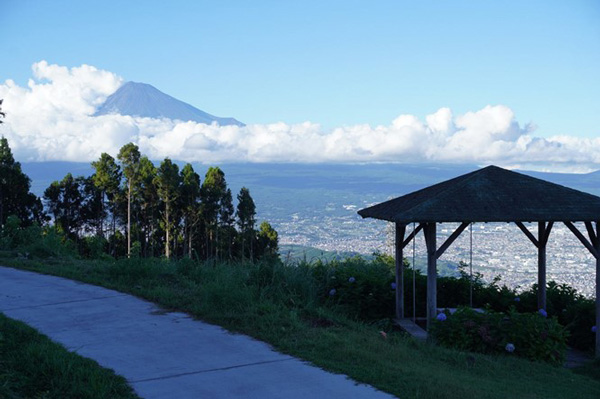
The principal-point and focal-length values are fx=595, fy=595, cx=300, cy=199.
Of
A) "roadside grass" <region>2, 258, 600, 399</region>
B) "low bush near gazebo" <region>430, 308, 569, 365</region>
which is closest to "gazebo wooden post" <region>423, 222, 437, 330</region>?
"low bush near gazebo" <region>430, 308, 569, 365</region>

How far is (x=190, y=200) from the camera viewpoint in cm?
3381

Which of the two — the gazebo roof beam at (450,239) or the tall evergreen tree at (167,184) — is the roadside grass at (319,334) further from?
the tall evergreen tree at (167,184)

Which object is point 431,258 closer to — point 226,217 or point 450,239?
point 450,239

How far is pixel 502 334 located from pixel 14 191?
27544mm

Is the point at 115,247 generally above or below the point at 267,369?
below

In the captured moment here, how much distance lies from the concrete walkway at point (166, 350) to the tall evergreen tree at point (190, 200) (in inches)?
970

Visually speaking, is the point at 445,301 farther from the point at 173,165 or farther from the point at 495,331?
the point at 173,165

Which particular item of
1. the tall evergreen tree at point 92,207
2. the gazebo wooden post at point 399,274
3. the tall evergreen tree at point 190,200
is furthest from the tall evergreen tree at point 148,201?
the gazebo wooden post at point 399,274

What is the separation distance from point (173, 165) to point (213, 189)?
2.66 metres

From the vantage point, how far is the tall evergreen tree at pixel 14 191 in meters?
29.2

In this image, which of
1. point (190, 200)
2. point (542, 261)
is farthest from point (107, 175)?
point (542, 261)

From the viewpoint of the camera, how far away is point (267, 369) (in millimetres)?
5730

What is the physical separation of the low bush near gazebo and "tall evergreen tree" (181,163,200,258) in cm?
2584

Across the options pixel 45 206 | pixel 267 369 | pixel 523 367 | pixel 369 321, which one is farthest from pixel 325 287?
pixel 45 206
